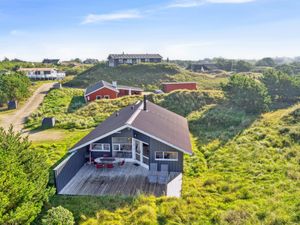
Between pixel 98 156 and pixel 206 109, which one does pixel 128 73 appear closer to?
pixel 206 109

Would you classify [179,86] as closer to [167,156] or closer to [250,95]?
[250,95]

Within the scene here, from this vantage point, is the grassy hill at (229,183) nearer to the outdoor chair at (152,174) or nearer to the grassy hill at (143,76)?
the outdoor chair at (152,174)

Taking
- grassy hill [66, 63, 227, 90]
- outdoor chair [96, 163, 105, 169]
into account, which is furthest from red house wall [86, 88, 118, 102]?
outdoor chair [96, 163, 105, 169]

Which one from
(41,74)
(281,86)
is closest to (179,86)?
(281,86)

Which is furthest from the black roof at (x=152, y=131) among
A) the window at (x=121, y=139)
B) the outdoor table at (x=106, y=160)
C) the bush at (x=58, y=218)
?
the bush at (x=58, y=218)

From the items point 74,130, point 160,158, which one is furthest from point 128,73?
point 160,158

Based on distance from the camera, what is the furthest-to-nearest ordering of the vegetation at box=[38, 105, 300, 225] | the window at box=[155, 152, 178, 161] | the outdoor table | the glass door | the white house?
the white house < the glass door < the outdoor table < the window at box=[155, 152, 178, 161] < the vegetation at box=[38, 105, 300, 225]

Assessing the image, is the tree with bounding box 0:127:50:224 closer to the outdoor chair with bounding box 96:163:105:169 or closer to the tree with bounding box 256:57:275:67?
the outdoor chair with bounding box 96:163:105:169

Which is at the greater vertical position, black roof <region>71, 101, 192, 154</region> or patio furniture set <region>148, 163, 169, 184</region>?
black roof <region>71, 101, 192, 154</region>
